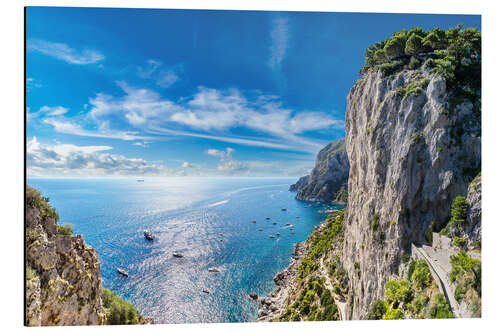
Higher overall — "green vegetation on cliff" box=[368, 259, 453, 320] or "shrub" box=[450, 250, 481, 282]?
"shrub" box=[450, 250, 481, 282]

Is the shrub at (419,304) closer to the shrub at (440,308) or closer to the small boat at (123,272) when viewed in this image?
the shrub at (440,308)

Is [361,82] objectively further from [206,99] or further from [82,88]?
[82,88]

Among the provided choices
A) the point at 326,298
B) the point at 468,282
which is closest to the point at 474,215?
the point at 468,282

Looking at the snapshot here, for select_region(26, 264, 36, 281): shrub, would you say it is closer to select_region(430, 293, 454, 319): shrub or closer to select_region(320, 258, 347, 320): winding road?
select_region(430, 293, 454, 319): shrub

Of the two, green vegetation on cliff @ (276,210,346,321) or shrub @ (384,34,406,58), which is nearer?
shrub @ (384,34,406,58)

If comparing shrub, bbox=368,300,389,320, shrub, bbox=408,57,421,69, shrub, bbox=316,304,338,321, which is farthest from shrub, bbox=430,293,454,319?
shrub, bbox=408,57,421,69

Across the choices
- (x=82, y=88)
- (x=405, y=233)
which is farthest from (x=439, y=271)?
(x=82, y=88)
